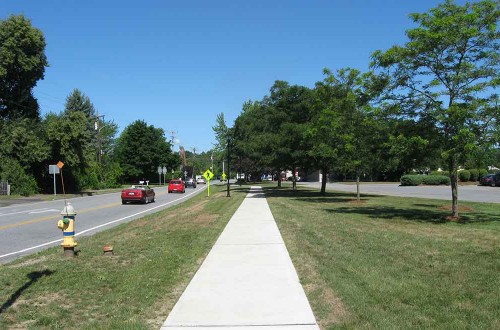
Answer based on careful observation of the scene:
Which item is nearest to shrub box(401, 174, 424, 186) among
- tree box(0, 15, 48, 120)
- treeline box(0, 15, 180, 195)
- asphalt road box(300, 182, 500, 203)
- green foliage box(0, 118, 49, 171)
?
asphalt road box(300, 182, 500, 203)

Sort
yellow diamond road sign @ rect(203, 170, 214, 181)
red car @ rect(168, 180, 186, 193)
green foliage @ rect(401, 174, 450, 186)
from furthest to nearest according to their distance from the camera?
1. green foliage @ rect(401, 174, 450, 186)
2. red car @ rect(168, 180, 186, 193)
3. yellow diamond road sign @ rect(203, 170, 214, 181)

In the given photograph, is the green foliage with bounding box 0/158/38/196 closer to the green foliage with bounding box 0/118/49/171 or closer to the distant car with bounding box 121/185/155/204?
the green foliage with bounding box 0/118/49/171

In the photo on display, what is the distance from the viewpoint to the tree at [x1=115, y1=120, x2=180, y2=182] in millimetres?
86375

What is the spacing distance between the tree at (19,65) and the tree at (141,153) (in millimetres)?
35714

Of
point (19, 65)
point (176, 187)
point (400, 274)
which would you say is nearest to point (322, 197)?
point (176, 187)

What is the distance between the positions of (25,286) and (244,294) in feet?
10.7

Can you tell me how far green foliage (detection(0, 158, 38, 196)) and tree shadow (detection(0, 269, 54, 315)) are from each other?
124ft

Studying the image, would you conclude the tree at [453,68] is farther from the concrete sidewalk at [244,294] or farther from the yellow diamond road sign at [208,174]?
the yellow diamond road sign at [208,174]

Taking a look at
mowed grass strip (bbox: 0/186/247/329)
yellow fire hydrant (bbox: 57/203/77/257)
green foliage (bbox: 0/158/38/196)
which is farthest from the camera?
green foliage (bbox: 0/158/38/196)

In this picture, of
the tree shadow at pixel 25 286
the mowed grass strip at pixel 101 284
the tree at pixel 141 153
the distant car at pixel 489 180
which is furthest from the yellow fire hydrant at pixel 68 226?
the tree at pixel 141 153

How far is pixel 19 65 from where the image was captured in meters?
47.5

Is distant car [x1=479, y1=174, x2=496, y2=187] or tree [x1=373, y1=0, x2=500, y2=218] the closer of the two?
tree [x1=373, y1=0, x2=500, y2=218]

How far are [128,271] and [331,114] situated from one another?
20525mm

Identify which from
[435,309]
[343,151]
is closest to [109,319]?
[435,309]
